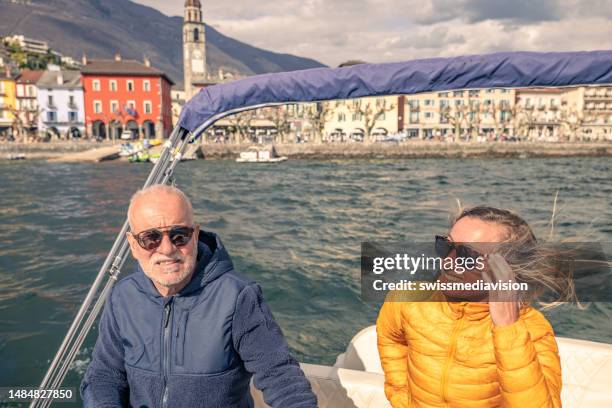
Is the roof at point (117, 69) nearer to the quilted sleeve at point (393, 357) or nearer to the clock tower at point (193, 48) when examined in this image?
the clock tower at point (193, 48)

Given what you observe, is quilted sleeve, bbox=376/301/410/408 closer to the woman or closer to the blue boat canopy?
the woman

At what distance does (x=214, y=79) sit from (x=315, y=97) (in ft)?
279

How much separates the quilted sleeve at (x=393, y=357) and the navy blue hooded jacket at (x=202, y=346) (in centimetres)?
44

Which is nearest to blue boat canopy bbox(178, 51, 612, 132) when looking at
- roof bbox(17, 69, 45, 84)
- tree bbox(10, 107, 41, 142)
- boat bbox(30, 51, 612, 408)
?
boat bbox(30, 51, 612, 408)

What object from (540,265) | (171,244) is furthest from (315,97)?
(540,265)

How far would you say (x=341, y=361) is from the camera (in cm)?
383

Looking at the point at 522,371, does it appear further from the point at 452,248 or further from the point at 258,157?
the point at 258,157

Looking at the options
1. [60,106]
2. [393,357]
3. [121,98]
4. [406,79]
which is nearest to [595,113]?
[121,98]

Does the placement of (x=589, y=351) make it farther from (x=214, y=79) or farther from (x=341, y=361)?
(x=214, y=79)

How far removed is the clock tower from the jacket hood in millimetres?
86167

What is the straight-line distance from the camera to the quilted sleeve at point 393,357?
2.26 metres

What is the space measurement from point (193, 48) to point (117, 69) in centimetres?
2404

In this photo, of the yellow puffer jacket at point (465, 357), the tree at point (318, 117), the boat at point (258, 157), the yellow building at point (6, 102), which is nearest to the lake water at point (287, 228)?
the yellow puffer jacket at point (465, 357)

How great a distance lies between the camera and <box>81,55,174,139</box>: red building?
7031cm
